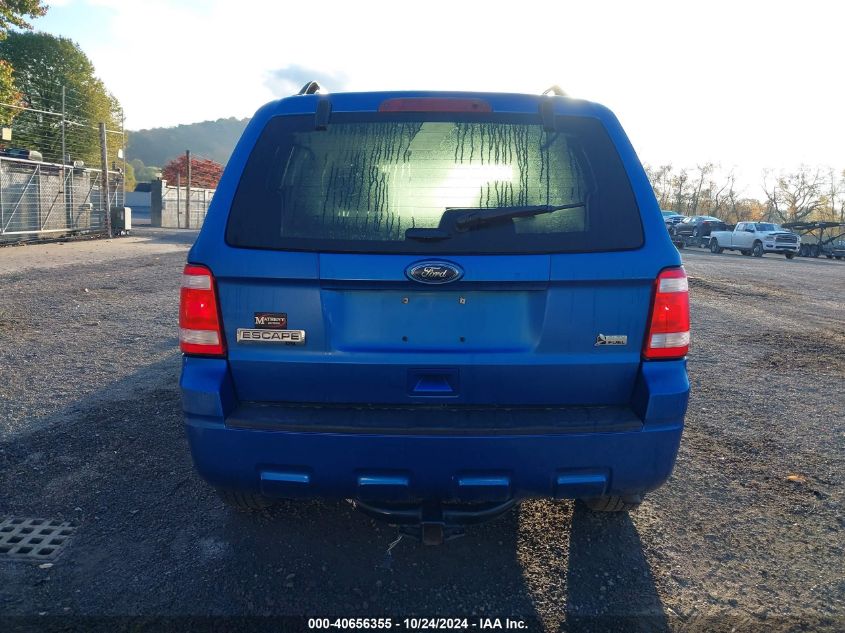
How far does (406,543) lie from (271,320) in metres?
1.32

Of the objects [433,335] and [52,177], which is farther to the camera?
[52,177]

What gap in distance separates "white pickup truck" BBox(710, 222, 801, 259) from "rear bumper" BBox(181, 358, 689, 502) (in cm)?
3441

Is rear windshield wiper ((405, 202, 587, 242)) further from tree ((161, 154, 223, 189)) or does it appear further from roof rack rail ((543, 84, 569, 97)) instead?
tree ((161, 154, 223, 189))

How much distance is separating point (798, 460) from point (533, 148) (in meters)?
2.99

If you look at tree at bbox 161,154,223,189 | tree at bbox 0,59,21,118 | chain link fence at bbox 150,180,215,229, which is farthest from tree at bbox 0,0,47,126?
tree at bbox 161,154,223,189

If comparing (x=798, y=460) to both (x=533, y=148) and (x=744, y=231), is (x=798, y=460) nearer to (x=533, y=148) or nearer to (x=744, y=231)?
(x=533, y=148)

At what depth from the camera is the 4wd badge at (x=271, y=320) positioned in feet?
7.57

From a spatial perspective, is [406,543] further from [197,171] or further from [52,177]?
[197,171]

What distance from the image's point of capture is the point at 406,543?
2.93 meters

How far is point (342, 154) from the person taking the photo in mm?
2465

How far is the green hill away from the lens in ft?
495

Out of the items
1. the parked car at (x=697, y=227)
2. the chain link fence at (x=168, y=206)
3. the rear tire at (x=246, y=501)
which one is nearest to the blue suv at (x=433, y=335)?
the rear tire at (x=246, y=501)

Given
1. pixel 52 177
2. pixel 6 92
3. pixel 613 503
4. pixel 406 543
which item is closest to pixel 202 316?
pixel 406 543

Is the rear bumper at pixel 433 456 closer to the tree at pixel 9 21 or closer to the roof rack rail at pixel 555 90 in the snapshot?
the roof rack rail at pixel 555 90
